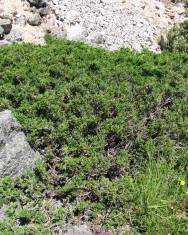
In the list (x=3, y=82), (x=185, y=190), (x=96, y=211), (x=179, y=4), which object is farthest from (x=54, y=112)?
(x=179, y=4)

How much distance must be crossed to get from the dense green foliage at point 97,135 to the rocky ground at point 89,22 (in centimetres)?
147

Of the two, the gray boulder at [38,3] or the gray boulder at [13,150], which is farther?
the gray boulder at [38,3]

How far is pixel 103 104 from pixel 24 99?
875mm

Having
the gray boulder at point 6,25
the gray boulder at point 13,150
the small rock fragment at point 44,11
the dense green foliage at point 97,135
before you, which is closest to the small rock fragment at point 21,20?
the gray boulder at point 6,25

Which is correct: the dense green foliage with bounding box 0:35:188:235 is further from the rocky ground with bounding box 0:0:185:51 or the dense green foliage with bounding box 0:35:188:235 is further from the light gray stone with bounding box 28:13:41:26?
the light gray stone with bounding box 28:13:41:26

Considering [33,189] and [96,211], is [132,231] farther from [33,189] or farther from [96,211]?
[33,189]

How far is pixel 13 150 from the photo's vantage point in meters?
5.05

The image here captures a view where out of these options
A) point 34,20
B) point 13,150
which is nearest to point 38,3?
point 34,20

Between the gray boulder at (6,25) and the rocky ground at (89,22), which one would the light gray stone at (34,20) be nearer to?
the rocky ground at (89,22)

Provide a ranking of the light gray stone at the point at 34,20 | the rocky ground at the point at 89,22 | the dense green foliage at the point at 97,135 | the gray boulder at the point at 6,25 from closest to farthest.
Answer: the dense green foliage at the point at 97,135, the gray boulder at the point at 6,25, the rocky ground at the point at 89,22, the light gray stone at the point at 34,20

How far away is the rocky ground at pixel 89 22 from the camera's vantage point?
7957 millimetres

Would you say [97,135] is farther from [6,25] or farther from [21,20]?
[21,20]

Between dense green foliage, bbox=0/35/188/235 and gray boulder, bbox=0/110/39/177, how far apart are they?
0.42ft

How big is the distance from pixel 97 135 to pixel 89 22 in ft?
11.6
